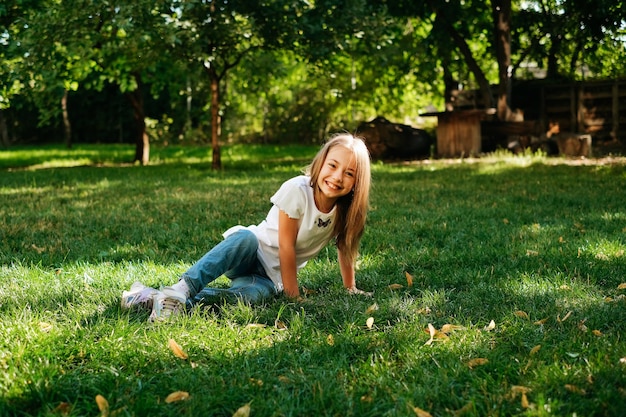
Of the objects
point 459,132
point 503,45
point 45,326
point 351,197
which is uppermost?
point 503,45

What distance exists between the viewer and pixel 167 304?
362 centimetres

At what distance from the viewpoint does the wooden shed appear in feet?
56.5

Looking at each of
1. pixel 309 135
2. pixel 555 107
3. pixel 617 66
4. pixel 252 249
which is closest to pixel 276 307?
pixel 252 249

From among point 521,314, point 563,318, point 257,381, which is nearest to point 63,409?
point 257,381

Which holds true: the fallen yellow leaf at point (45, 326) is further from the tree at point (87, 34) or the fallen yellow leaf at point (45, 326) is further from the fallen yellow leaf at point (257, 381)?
the tree at point (87, 34)

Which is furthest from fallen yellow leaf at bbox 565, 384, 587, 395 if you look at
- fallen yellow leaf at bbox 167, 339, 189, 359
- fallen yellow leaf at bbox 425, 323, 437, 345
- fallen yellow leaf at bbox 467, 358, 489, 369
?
fallen yellow leaf at bbox 167, 339, 189, 359

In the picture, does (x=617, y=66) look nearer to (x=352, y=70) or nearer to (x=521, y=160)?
(x=352, y=70)

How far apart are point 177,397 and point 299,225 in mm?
1658

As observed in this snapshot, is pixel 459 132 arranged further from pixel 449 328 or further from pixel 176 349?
pixel 176 349

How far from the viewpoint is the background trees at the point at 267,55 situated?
12.6 meters

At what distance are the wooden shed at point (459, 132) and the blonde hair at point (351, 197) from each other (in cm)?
1334

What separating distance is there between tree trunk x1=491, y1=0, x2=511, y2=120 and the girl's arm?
50.0 ft

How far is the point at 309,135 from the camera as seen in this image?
94.8 feet

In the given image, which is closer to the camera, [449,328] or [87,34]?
[449,328]
